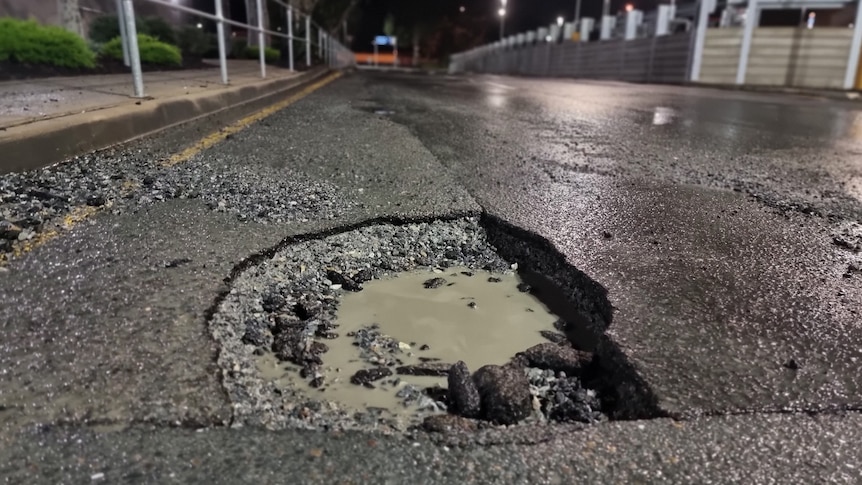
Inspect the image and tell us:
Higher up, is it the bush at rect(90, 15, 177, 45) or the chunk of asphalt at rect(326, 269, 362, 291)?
the bush at rect(90, 15, 177, 45)

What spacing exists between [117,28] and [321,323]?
11.3 metres

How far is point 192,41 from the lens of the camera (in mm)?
13688

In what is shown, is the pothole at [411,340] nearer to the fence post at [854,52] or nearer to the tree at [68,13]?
the tree at [68,13]

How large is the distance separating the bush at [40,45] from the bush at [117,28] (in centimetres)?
311

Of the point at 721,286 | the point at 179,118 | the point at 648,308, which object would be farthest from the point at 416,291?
the point at 179,118

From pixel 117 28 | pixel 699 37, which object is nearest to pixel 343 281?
pixel 117 28

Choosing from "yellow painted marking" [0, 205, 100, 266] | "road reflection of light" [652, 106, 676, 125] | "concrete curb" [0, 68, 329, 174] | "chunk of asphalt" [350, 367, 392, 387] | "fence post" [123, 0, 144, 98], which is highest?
"fence post" [123, 0, 144, 98]

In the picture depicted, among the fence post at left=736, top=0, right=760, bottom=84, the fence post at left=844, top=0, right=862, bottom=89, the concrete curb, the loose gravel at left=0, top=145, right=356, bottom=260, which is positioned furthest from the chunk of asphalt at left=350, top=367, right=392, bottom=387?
the fence post at left=844, top=0, right=862, bottom=89

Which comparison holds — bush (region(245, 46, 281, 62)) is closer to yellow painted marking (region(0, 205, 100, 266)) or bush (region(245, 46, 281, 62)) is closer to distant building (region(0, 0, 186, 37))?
distant building (region(0, 0, 186, 37))

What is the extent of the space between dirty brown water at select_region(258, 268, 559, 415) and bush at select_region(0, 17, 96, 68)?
7.09m

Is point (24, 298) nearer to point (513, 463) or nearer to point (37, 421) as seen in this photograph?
point (37, 421)

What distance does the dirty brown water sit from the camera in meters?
1.52

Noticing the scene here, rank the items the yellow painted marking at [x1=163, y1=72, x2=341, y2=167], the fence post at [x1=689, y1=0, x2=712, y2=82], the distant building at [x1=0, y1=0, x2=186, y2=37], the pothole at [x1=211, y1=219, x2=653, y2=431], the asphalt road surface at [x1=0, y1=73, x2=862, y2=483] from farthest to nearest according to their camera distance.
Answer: the fence post at [x1=689, y1=0, x2=712, y2=82], the distant building at [x1=0, y1=0, x2=186, y2=37], the yellow painted marking at [x1=163, y1=72, x2=341, y2=167], the pothole at [x1=211, y1=219, x2=653, y2=431], the asphalt road surface at [x1=0, y1=73, x2=862, y2=483]

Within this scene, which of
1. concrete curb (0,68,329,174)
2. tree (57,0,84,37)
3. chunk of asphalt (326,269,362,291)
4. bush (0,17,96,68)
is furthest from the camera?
tree (57,0,84,37)
